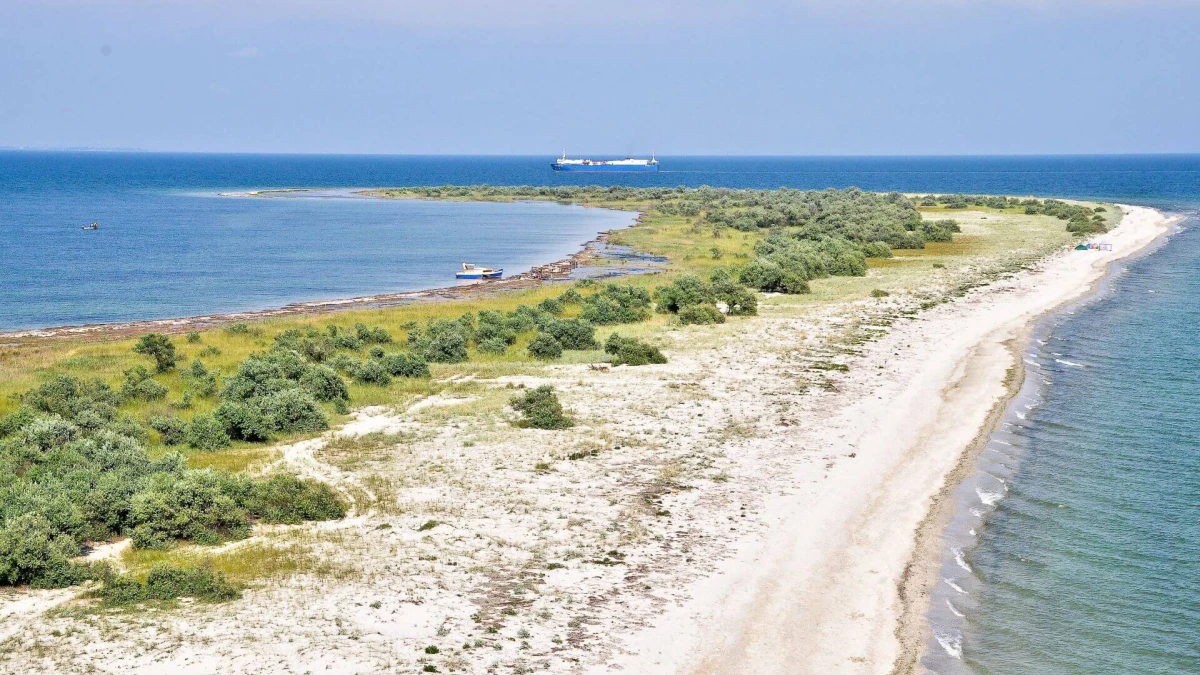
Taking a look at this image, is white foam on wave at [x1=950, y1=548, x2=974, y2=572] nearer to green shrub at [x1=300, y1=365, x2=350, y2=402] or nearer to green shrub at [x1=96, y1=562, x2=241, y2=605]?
green shrub at [x1=96, y1=562, x2=241, y2=605]

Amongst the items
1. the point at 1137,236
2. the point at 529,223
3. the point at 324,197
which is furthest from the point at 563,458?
the point at 324,197

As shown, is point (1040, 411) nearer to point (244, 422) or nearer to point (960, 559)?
point (960, 559)

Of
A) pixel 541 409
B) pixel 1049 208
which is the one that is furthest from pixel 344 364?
pixel 1049 208

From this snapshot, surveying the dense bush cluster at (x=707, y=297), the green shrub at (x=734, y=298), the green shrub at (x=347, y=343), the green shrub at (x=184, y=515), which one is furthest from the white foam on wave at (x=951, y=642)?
the green shrub at (x=734, y=298)

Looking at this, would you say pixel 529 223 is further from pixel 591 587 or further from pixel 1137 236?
pixel 591 587

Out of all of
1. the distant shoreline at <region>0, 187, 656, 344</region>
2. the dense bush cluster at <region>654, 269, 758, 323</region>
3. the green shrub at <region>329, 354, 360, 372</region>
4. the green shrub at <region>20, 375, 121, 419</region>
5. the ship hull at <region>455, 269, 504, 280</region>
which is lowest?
the distant shoreline at <region>0, 187, 656, 344</region>

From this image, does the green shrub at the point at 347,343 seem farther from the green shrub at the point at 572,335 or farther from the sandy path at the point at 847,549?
the sandy path at the point at 847,549

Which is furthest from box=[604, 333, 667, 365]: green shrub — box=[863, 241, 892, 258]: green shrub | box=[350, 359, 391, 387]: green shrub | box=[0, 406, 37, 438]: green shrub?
box=[863, 241, 892, 258]: green shrub
